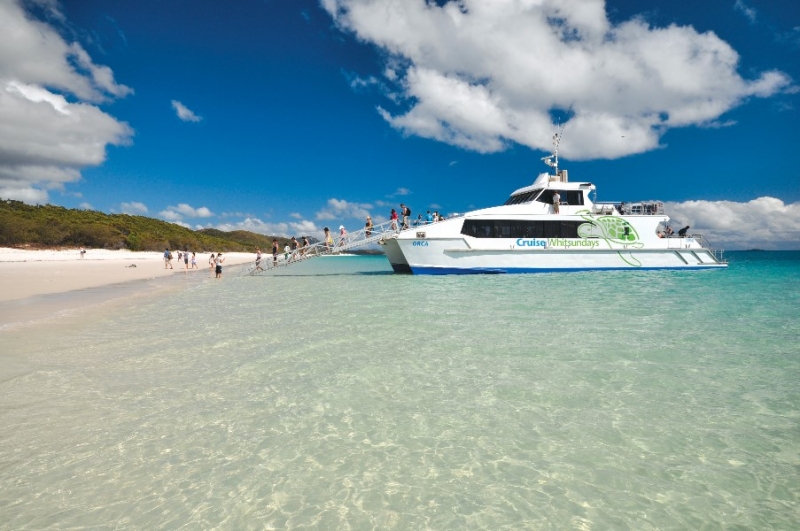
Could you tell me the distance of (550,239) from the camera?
22156 millimetres

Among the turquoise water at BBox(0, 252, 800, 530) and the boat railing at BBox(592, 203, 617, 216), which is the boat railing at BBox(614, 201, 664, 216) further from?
the turquoise water at BBox(0, 252, 800, 530)

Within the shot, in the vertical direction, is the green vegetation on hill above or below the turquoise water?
above

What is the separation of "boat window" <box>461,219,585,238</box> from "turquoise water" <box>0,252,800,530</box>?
12.8 metres

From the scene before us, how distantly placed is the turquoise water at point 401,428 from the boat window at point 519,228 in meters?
12.8

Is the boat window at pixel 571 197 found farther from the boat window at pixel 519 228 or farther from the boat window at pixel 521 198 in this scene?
the boat window at pixel 521 198

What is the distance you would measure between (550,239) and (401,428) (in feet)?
65.1

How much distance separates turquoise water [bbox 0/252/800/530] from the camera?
2.98m

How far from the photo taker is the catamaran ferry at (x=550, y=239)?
21.1 m

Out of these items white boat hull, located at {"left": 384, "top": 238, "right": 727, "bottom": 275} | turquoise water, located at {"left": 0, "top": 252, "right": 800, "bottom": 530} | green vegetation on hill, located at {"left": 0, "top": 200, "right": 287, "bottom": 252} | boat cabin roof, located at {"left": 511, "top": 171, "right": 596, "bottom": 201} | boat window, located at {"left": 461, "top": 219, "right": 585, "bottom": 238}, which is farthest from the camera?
green vegetation on hill, located at {"left": 0, "top": 200, "right": 287, "bottom": 252}

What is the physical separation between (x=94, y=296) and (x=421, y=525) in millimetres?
17054

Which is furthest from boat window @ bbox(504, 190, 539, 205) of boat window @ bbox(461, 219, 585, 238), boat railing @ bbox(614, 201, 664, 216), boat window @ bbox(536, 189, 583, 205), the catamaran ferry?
boat railing @ bbox(614, 201, 664, 216)

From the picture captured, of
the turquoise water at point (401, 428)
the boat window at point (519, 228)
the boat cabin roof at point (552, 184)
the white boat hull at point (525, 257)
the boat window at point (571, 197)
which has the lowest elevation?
the turquoise water at point (401, 428)

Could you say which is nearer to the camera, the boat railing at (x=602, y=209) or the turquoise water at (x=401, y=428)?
the turquoise water at (x=401, y=428)

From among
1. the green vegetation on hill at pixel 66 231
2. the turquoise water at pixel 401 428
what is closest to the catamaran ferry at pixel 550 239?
the turquoise water at pixel 401 428
